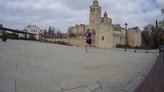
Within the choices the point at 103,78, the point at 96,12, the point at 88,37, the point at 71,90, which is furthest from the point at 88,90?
the point at 96,12

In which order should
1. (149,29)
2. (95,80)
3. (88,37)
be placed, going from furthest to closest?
1. (149,29)
2. (88,37)
3. (95,80)

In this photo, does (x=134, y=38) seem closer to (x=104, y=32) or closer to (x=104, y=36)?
(x=104, y=32)

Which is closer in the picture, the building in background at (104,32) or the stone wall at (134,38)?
the building in background at (104,32)

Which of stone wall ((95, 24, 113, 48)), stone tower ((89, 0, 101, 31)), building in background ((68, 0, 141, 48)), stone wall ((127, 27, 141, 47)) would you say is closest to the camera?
stone wall ((95, 24, 113, 48))

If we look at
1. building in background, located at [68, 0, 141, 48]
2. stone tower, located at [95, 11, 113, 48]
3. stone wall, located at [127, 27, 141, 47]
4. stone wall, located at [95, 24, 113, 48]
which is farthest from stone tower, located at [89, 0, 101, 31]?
stone wall, located at [95, 24, 113, 48]

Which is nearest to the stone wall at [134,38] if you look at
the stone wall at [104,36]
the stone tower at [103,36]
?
the stone tower at [103,36]

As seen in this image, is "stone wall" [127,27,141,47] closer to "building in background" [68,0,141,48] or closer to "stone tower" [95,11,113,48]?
"building in background" [68,0,141,48]

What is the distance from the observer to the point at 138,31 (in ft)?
273

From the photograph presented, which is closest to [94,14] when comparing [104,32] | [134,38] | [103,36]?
[134,38]

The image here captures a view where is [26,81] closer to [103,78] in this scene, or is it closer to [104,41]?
[103,78]

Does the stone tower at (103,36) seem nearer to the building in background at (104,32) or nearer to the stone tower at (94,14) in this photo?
the building in background at (104,32)

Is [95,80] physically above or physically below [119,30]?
below

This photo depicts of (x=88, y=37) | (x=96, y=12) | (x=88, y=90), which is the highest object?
(x=96, y=12)

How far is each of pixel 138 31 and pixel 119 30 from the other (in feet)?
38.4
